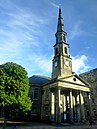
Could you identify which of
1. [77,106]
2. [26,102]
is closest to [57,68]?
[77,106]

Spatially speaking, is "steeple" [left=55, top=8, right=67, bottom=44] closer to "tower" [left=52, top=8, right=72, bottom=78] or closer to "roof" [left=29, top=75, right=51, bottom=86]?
"tower" [left=52, top=8, right=72, bottom=78]

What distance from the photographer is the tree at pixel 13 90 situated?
24.8 m

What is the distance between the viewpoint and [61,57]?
41.2m

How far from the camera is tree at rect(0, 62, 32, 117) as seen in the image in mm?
24812

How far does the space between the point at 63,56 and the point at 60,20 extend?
12.9 m

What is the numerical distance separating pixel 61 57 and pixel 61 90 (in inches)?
342

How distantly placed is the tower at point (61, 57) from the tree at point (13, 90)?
13.8m

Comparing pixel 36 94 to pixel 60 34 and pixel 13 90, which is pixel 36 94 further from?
pixel 60 34

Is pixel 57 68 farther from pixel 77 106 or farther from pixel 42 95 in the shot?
pixel 77 106

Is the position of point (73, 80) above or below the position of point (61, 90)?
above

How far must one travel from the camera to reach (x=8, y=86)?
25.7 meters

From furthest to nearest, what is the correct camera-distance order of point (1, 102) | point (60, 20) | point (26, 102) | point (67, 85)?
point (60, 20)
point (67, 85)
point (26, 102)
point (1, 102)

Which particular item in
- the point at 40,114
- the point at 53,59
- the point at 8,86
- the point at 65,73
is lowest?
the point at 40,114

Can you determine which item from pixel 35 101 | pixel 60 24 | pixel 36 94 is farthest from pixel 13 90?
pixel 60 24
